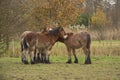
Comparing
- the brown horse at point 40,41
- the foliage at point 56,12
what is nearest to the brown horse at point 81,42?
the brown horse at point 40,41

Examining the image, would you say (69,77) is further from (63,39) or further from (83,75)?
(63,39)

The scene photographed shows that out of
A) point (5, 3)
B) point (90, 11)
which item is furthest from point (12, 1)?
point (90, 11)

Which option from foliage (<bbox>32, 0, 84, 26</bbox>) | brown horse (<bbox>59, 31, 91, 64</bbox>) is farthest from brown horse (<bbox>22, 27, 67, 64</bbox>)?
foliage (<bbox>32, 0, 84, 26</bbox>)

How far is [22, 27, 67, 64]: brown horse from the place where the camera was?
17672 millimetres

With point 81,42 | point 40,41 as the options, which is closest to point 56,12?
point 81,42

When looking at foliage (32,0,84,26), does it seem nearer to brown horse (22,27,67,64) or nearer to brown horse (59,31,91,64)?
brown horse (22,27,67,64)

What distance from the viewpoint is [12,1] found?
12.6m

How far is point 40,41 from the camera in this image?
59.1 feet

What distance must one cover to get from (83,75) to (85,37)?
5.18 m

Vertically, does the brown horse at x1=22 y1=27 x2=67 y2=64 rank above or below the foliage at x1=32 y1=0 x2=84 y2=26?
below

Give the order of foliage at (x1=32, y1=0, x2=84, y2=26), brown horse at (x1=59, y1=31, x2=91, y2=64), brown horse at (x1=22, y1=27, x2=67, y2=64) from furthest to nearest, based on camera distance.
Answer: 1. foliage at (x1=32, y1=0, x2=84, y2=26)
2. brown horse at (x1=59, y1=31, x2=91, y2=64)
3. brown horse at (x1=22, y1=27, x2=67, y2=64)

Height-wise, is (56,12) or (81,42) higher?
(56,12)

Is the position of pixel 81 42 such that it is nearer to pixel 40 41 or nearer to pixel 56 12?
pixel 40 41

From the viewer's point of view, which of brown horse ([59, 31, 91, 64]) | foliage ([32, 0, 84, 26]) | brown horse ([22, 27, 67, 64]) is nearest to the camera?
brown horse ([22, 27, 67, 64])
